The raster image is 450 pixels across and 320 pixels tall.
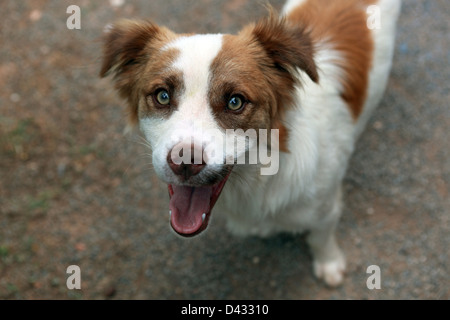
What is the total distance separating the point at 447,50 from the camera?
4.45 meters

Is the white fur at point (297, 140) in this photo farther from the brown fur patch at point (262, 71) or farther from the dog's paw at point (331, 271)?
the dog's paw at point (331, 271)

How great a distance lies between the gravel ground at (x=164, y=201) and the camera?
12.2 ft

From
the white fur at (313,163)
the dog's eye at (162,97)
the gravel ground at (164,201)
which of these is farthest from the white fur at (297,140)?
the gravel ground at (164,201)

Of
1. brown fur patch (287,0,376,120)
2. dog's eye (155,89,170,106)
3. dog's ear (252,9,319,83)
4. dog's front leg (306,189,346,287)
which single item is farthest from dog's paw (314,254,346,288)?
dog's eye (155,89,170,106)

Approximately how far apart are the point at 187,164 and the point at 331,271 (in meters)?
1.95

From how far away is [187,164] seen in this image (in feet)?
7.22

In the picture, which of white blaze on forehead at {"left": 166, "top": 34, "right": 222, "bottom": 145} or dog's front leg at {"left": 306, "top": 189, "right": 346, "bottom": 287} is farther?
dog's front leg at {"left": 306, "top": 189, "right": 346, "bottom": 287}

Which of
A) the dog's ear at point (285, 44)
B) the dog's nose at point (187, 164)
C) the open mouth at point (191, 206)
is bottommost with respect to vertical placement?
the open mouth at point (191, 206)

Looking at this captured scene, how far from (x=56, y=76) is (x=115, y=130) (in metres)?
0.95

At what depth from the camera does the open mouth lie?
2518 mm

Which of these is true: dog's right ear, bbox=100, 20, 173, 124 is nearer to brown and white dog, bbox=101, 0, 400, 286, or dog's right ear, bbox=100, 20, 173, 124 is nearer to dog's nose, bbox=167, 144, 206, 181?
brown and white dog, bbox=101, 0, 400, 286

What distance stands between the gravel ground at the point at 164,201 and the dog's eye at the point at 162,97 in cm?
112

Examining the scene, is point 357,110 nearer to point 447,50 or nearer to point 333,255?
point 333,255
